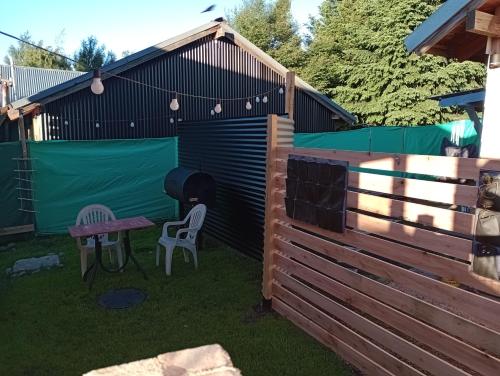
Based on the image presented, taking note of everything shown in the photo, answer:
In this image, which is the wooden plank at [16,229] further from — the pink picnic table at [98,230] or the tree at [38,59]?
the tree at [38,59]

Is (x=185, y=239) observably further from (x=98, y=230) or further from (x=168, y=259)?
(x=98, y=230)

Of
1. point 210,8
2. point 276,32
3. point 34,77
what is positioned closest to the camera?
point 210,8

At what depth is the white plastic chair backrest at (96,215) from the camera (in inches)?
237

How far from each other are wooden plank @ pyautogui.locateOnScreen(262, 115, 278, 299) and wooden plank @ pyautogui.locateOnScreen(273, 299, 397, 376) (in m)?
0.23

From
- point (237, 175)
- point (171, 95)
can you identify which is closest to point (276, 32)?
point (171, 95)

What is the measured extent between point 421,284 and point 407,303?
20cm

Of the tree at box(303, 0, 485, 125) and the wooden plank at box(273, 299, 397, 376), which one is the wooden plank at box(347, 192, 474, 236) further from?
the tree at box(303, 0, 485, 125)

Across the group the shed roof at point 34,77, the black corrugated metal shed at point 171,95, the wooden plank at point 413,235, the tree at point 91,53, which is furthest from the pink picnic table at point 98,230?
the tree at point 91,53

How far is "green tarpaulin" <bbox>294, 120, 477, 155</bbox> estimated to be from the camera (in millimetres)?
11008

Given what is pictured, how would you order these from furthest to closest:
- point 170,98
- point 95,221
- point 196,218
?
1. point 170,98
2. point 95,221
3. point 196,218

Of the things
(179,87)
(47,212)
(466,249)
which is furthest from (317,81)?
(466,249)

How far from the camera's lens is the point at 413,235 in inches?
112

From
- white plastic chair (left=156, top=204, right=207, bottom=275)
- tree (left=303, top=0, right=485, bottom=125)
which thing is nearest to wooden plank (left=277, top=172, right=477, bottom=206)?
white plastic chair (left=156, top=204, right=207, bottom=275)

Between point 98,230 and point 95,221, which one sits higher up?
point 98,230
